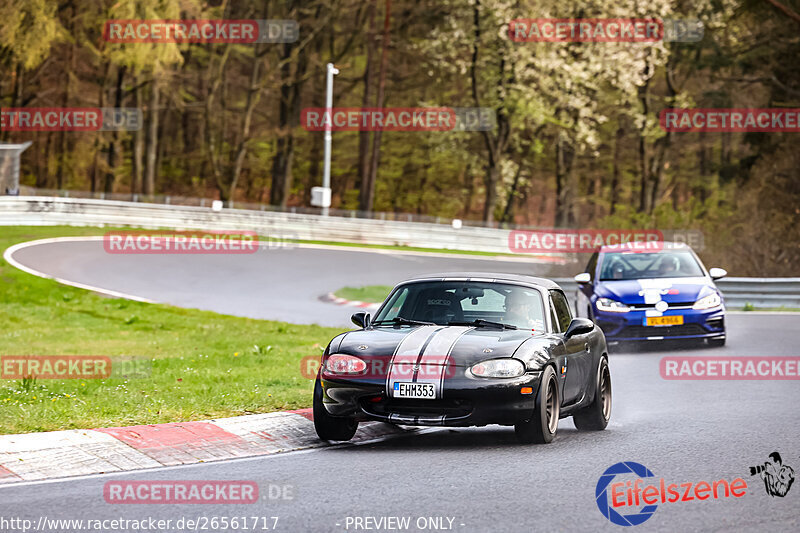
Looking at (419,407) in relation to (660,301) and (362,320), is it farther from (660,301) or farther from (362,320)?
(660,301)

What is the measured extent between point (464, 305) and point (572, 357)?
3.44 feet

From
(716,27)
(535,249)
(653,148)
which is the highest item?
(716,27)

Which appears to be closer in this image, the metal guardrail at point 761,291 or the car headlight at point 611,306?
the car headlight at point 611,306

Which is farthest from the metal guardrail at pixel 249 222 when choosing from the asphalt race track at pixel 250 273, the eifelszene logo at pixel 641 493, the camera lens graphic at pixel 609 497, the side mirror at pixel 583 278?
the eifelszene logo at pixel 641 493

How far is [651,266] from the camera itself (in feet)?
59.7

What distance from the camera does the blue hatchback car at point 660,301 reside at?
16797mm

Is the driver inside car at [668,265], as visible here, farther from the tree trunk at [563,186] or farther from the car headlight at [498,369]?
the tree trunk at [563,186]

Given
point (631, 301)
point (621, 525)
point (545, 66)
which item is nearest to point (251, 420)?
point (621, 525)

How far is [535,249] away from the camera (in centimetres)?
4444

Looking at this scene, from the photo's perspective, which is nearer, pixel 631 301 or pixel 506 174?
pixel 631 301

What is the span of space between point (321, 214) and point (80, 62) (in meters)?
21.8

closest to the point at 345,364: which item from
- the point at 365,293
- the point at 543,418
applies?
the point at 543,418

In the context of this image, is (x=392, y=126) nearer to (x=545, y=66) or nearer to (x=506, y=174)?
(x=506, y=174)

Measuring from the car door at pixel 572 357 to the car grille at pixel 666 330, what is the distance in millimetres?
6607
